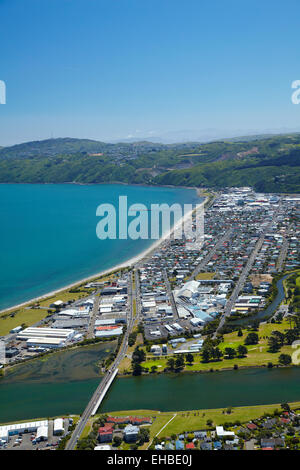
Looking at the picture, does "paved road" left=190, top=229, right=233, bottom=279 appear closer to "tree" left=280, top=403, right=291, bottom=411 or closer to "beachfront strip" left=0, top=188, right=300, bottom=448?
"beachfront strip" left=0, top=188, right=300, bottom=448

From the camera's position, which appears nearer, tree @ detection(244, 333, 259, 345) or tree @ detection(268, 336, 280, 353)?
tree @ detection(268, 336, 280, 353)

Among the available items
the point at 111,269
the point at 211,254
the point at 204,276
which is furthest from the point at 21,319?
the point at 211,254

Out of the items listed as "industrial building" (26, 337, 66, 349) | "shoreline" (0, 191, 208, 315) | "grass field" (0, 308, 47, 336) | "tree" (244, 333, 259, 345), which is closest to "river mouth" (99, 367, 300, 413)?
"tree" (244, 333, 259, 345)

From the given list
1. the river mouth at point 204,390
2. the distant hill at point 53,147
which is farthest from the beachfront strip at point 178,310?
the distant hill at point 53,147

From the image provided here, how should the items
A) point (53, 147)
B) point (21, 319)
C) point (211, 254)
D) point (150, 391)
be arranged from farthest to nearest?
point (53, 147), point (211, 254), point (21, 319), point (150, 391)

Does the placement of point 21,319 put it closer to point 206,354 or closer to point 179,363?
point 179,363

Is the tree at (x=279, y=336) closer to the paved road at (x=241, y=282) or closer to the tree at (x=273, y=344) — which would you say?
the tree at (x=273, y=344)

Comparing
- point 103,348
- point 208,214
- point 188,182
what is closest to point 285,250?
point 208,214
